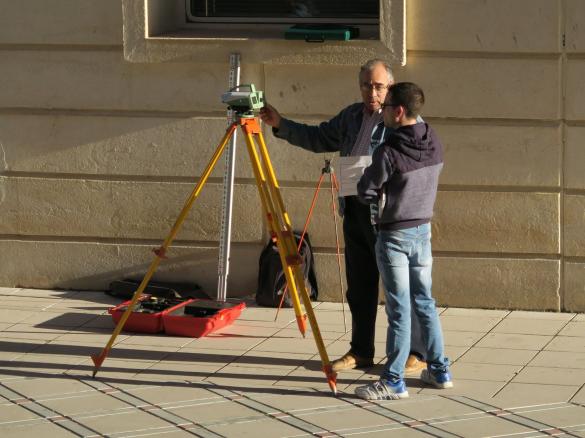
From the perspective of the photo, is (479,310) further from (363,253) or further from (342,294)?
(363,253)

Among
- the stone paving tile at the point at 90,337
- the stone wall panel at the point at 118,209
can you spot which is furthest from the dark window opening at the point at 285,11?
the stone paving tile at the point at 90,337

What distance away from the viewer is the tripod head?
23.0 feet

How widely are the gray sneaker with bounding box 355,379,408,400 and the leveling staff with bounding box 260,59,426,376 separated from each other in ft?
1.46

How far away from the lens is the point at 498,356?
7691 mm

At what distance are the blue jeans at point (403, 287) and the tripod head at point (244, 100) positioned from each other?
3.17ft

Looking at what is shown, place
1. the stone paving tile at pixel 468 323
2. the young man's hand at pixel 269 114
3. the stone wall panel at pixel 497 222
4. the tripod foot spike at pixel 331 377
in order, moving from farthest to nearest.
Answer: the stone wall panel at pixel 497 222, the stone paving tile at pixel 468 323, the young man's hand at pixel 269 114, the tripod foot spike at pixel 331 377

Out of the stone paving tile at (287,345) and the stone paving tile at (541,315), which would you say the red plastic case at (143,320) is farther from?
the stone paving tile at (541,315)

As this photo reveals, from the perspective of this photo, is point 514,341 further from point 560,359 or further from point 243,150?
point 243,150

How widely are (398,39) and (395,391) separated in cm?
274

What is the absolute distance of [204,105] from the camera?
9.05 metres

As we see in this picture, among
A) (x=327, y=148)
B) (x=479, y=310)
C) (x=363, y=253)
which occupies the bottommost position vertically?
(x=479, y=310)

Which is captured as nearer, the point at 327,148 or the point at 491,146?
the point at 327,148

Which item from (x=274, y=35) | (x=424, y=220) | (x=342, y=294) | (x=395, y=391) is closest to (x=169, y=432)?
(x=395, y=391)

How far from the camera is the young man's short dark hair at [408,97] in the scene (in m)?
6.64
